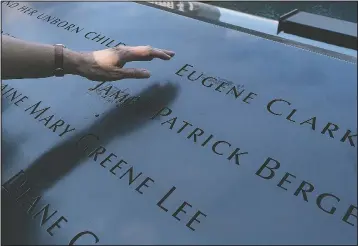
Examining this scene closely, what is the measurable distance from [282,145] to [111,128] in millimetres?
1016

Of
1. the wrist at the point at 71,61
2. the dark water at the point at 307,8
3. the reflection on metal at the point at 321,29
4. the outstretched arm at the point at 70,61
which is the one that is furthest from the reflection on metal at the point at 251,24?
the wrist at the point at 71,61

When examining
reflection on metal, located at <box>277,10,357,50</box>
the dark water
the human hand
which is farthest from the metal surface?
the dark water

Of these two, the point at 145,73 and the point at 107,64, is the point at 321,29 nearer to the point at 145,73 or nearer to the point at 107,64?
the point at 145,73

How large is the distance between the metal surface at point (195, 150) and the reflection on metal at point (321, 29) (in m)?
0.40

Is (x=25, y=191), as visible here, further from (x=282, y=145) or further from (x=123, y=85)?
(x=282, y=145)

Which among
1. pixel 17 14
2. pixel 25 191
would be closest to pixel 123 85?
pixel 25 191

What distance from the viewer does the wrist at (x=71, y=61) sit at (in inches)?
94.3

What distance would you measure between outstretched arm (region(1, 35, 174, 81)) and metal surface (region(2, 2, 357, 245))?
0.74 ft

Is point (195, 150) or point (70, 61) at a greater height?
point (70, 61)

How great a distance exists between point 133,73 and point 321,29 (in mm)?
1686

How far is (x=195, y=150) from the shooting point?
7.20 feet

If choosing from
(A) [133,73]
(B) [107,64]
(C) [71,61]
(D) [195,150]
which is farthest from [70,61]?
(D) [195,150]

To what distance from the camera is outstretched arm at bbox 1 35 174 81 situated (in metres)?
2.24

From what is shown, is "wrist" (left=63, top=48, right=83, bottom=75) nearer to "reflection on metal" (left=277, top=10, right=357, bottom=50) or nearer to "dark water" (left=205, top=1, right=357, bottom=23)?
"reflection on metal" (left=277, top=10, right=357, bottom=50)
